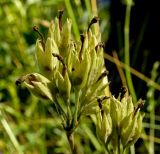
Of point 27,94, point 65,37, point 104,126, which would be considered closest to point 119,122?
point 104,126

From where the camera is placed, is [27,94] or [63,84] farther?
[27,94]

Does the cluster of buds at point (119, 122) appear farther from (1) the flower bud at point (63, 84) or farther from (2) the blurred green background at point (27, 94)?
(2) the blurred green background at point (27, 94)

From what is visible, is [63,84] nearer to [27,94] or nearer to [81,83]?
[81,83]

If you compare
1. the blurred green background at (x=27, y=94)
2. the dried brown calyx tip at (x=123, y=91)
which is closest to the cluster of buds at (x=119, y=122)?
the dried brown calyx tip at (x=123, y=91)

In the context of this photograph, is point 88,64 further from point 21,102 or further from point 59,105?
point 21,102

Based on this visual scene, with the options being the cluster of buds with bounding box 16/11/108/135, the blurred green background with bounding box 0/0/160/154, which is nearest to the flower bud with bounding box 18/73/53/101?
the cluster of buds with bounding box 16/11/108/135

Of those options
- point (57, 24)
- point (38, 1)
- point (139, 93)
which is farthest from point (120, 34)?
point (57, 24)
